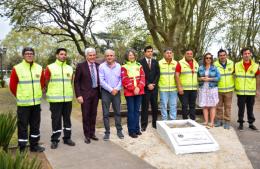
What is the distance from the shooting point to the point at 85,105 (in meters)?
6.82

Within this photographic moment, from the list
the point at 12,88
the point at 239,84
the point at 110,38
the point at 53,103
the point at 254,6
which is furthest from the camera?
the point at 110,38

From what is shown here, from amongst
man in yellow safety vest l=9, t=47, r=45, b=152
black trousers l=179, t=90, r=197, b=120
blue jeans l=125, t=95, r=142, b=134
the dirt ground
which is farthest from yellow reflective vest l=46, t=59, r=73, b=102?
black trousers l=179, t=90, r=197, b=120

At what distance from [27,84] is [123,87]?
208 centimetres

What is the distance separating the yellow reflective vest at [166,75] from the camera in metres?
7.64

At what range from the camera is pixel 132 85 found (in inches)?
272

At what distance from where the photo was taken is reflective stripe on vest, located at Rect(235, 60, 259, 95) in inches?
303

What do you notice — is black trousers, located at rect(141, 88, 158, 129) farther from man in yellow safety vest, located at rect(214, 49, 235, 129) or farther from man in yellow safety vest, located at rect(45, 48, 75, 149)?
man in yellow safety vest, located at rect(45, 48, 75, 149)

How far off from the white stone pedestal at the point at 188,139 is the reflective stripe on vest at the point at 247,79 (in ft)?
5.54

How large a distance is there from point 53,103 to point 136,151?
1.86 metres

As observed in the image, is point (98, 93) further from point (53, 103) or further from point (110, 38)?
point (110, 38)

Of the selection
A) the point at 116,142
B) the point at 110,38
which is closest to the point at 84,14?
the point at 110,38

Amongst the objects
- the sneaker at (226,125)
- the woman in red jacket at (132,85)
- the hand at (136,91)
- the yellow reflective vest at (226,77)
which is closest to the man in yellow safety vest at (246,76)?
the yellow reflective vest at (226,77)

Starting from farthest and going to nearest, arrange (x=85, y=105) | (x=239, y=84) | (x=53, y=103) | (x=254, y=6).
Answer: (x=254, y=6), (x=239, y=84), (x=85, y=105), (x=53, y=103)

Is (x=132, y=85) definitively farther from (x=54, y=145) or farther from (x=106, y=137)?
(x=54, y=145)
